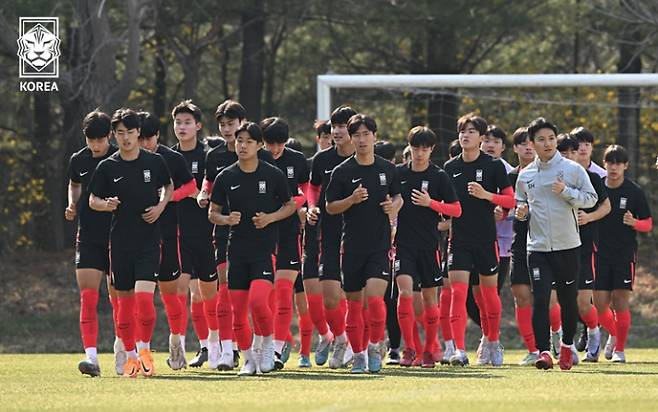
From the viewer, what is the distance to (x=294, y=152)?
1512 cm

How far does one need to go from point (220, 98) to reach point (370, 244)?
1955 centimetres

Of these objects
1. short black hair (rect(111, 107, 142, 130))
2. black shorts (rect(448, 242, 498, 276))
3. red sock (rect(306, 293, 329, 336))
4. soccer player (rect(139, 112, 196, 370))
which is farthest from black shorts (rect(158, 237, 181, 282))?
black shorts (rect(448, 242, 498, 276))

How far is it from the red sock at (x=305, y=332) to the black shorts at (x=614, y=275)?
3242 mm

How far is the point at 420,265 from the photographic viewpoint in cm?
1491

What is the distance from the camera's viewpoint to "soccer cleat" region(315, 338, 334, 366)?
1581 cm

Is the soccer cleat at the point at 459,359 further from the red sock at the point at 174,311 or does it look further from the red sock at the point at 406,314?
the red sock at the point at 174,311

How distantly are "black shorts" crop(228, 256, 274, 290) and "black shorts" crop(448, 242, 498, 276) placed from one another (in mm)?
2447

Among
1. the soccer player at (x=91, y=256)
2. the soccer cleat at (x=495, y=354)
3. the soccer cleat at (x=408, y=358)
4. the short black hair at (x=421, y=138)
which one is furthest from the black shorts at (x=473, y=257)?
the soccer player at (x=91, y=256)

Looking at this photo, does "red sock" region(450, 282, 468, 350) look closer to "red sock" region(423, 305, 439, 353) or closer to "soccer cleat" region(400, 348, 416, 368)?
"red sock" region(423, 305, 439, 353)

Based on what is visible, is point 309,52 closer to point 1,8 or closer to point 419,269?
point 1,8

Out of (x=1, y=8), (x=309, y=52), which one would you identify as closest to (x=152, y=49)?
(x=309, y=52)

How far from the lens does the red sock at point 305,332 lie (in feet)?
51.0

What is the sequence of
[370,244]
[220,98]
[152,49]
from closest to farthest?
1. [370,244]
2. [152,49]
3. [220,98]

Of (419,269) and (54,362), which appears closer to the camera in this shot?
(419,269)
